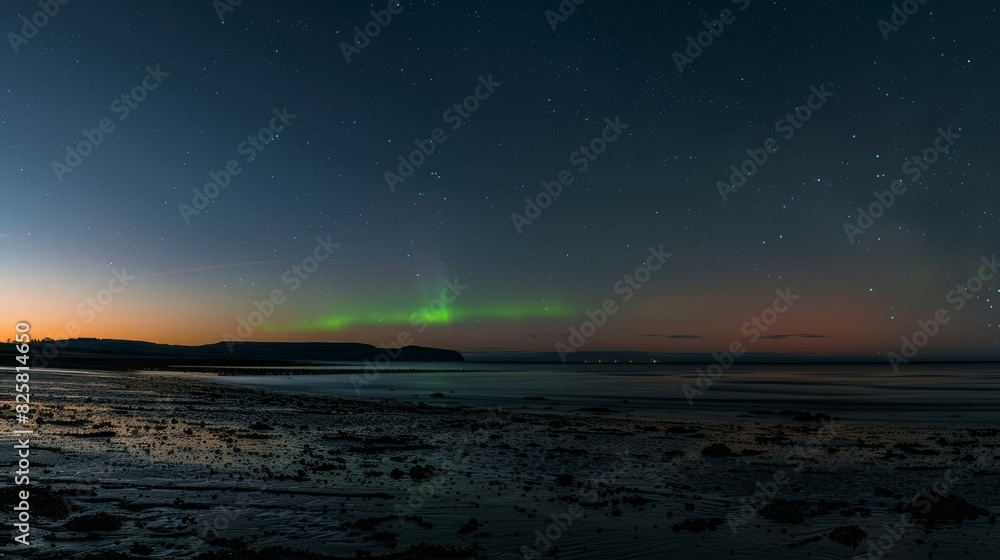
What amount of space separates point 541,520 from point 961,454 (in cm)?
1972

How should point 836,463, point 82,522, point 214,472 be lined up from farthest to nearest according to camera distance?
point 836,463 < point 214,472 < point 82,522

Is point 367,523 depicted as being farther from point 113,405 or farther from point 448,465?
point 113,405

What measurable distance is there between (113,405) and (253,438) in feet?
55.4

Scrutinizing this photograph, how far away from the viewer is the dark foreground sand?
1110cm

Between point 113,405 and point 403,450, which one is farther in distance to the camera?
point 113,405

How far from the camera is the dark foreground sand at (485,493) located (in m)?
11.1

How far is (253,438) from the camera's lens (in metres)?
23.5

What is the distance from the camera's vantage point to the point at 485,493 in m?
15.3

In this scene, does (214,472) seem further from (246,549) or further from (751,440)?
(751,440)

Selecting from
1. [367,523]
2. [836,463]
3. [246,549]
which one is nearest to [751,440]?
[836,463]

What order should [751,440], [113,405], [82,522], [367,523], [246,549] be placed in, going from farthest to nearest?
[113,405] → [751,440] → [367,523] → [82,522] → [246,549]

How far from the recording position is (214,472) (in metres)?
16.5

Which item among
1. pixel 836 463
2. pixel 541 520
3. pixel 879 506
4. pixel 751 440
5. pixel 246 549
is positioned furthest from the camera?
pixel 751 440

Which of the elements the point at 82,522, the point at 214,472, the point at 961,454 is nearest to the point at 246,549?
the point at 82,522
